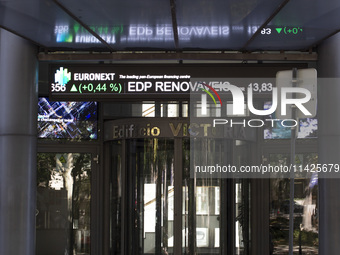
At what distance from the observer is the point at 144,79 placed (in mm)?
8039

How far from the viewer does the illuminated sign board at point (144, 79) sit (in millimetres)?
8023

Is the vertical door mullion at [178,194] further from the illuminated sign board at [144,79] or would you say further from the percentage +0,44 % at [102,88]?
Result: the percentage +0,44 % at [102,88]

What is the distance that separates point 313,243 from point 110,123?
4487 mm

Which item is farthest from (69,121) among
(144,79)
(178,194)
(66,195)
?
(144,79)

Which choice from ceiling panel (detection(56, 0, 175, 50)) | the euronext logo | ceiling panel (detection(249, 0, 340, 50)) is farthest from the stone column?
ceiling panel (detection(249, 0, 340, 50))

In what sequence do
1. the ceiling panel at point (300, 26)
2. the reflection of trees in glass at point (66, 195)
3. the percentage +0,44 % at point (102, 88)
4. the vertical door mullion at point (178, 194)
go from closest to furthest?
1. the ceiling panel at point (300, 26)
2. the percentage +0,44 % at point (102, 88)
3. the vertical door mullion at point (178, 194)
4. the reflection of trees in glass at point (66, 195)

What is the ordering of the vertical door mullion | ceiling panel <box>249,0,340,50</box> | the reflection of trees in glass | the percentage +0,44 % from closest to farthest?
ceiling panel <box>249,0,340,50</box> < the percentage +0,44 % < the vertical door mullion < the reflection of trees in glass

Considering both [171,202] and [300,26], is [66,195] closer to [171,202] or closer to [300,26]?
[171,202]

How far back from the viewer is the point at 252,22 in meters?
6.86

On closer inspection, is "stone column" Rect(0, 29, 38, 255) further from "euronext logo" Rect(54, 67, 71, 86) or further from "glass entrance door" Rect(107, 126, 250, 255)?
"glass entrance door" Rect(107, 126, 250, 255)

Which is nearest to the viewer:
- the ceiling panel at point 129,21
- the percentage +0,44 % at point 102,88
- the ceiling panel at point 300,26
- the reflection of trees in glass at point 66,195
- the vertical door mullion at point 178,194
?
the ceiling panel at point 129,21

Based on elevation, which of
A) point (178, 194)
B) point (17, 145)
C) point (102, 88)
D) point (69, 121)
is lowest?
point (178, 194)

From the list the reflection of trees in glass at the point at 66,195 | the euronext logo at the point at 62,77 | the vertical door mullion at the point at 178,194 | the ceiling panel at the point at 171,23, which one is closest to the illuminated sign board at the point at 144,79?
the euronext logo at the point at 62,77

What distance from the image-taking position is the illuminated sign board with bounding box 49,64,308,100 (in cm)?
802
